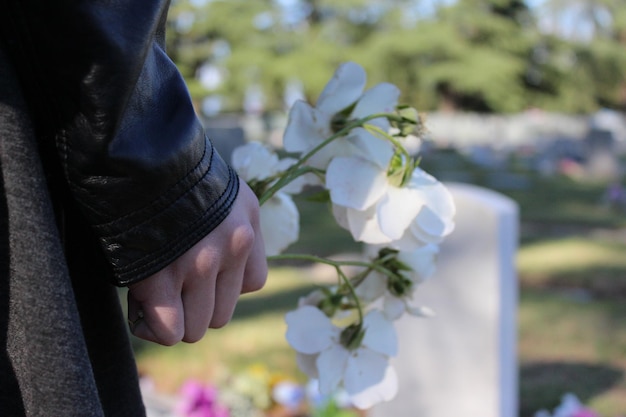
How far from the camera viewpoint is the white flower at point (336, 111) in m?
1.00

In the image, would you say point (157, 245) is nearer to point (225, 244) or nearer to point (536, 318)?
point (225, 244)

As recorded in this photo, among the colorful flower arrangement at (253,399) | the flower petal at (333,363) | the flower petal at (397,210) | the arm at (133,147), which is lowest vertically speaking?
the colorful flower arrangement at (253,399)

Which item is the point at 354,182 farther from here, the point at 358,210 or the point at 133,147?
the point at 133,147

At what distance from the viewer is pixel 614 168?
16.8m

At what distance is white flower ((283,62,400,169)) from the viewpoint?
1.00m

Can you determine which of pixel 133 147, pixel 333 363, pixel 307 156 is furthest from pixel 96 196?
pixel 333 363

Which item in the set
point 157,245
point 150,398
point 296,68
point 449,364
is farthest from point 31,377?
Answer: point 296,68

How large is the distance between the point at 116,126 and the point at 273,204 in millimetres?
358

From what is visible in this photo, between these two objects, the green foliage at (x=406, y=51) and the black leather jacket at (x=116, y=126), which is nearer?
the black leather jacket at (x=116, y=126)

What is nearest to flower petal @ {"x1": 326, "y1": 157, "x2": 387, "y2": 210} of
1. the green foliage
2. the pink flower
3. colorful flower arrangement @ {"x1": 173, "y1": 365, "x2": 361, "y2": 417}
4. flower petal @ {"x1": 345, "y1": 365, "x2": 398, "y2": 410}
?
flower petal @ {"x1": 345, "y1": 365, "x2": 398, "y2": 410}

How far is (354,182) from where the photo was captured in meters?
0.94

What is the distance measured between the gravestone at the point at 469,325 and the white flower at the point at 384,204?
6.47 ft

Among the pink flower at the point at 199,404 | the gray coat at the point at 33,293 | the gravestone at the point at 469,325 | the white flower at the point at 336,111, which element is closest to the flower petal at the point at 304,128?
the white flower at the point at 336,111

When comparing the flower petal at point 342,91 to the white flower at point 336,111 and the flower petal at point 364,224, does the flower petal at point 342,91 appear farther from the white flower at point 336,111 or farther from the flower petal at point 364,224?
the flower petal at point 364,224
